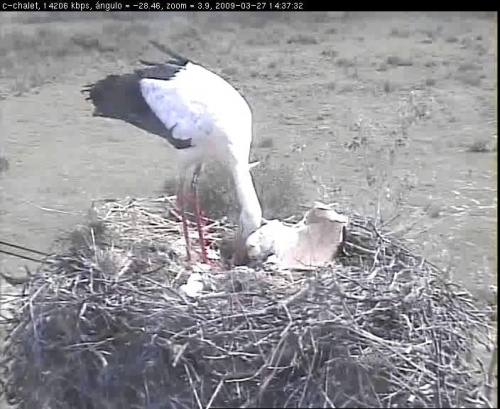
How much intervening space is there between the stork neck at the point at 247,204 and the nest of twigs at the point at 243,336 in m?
0.37

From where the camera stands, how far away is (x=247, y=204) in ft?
13.4

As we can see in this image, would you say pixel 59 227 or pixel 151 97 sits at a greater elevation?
pixel 151 97

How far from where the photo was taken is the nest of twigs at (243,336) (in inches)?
117

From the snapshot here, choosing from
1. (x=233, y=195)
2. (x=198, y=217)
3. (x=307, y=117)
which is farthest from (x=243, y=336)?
(x=307, y=117)

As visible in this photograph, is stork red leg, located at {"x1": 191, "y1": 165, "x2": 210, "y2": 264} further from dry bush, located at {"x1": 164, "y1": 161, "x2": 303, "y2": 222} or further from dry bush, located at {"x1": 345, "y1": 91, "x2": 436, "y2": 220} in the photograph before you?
dry bush, located at {"x1": 345, "y1": 91, "x2": 436, "y2": 220}

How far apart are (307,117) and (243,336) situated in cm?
758

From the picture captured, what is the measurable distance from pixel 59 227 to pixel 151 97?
2.86m

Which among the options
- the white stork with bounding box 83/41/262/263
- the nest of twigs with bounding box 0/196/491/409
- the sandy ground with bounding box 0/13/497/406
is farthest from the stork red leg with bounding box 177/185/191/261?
the sandy ground with bounding box 0/13/497/406

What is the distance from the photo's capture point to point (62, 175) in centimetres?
870

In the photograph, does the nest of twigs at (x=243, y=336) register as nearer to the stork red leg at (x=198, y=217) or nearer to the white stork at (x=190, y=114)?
the stork red leg at (x=198, y=217)

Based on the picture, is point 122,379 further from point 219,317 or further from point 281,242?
point 281,242

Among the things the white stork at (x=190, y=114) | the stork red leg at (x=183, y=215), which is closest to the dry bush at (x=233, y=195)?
the stork red leg at (x=183, y=215)

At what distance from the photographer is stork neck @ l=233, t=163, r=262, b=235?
4.02 m

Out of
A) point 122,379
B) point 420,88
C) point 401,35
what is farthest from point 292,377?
point 401,35
